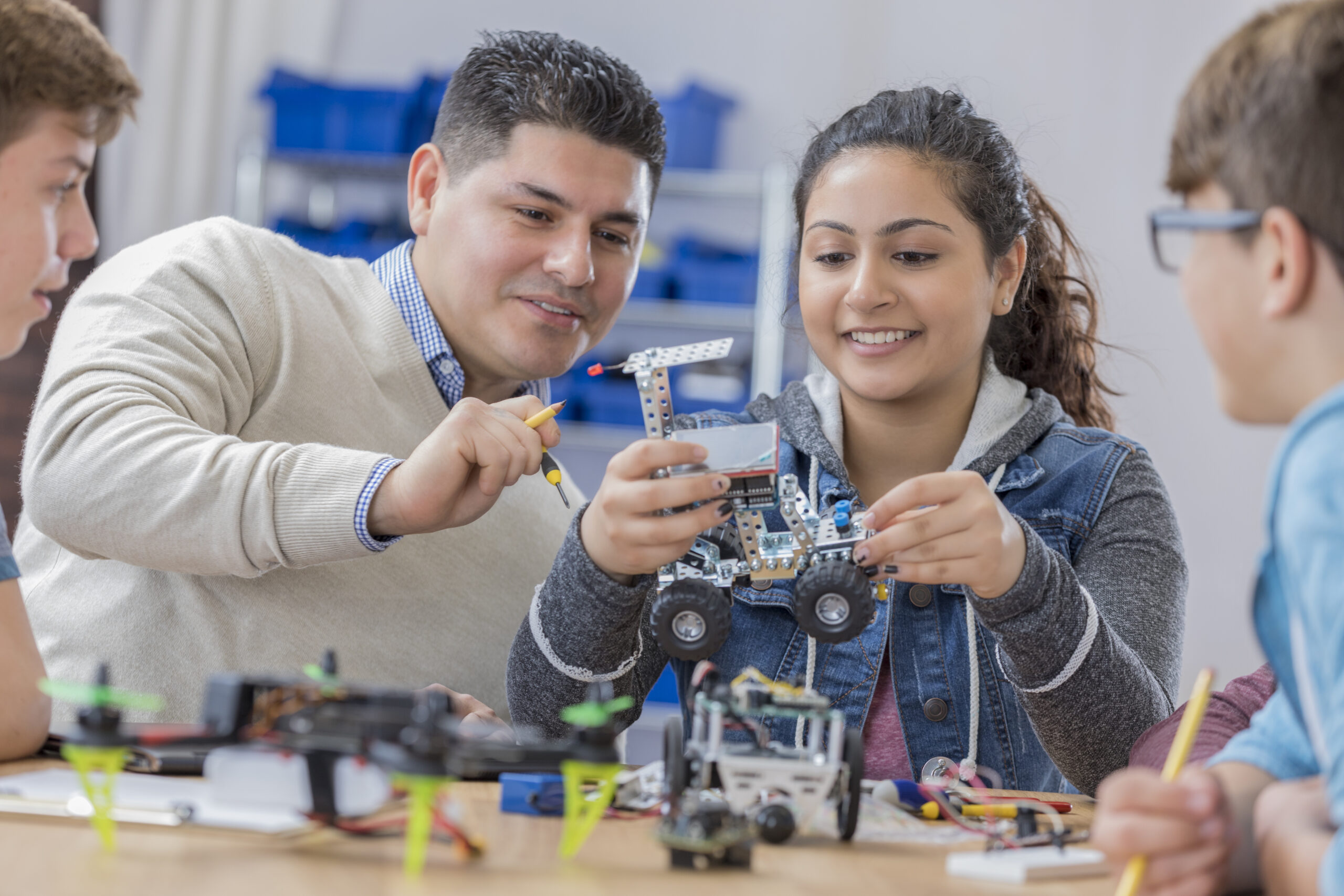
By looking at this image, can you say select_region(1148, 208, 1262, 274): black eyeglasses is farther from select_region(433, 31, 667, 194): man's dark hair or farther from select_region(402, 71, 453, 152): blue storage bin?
select_region(402, 71, 453, 152): blue storage bin

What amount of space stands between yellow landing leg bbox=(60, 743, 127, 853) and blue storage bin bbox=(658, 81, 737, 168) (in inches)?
132

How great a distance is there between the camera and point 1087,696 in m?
1.24

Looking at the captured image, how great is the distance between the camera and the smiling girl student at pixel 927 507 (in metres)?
1.25

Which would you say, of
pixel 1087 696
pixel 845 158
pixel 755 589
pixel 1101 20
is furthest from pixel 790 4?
pixel 1087 696

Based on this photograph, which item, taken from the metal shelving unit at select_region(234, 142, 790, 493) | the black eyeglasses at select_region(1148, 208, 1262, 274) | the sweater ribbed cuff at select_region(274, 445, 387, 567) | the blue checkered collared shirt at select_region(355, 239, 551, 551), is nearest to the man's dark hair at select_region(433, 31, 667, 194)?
the blue checkered collared shirt at select_region(355, 239, 551, 551)

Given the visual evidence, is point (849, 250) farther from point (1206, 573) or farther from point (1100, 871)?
point (1206, 573)

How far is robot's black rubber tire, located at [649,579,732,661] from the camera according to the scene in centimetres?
110

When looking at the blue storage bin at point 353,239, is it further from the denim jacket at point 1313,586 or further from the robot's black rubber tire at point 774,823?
the denim jacket at point 1313,586

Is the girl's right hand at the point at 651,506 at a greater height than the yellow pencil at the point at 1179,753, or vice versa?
the girl's right hand at the point at 651,506

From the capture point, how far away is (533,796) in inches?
40.4

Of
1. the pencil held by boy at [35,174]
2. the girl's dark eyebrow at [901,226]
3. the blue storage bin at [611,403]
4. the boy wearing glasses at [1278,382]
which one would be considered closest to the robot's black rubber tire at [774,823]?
the boy wearing glasses at [1278,382]

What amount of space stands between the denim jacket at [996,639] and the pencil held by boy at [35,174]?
51 centimetres

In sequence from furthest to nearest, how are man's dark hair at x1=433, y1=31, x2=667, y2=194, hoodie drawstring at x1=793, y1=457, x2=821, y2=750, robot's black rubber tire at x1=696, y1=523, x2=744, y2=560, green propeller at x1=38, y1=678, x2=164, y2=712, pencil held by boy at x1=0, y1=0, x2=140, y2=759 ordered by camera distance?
man's dark hair at x1=433, y1=31, x2=667, y2=194
hoodie drawstring at x1=793, y1=457, x2=821, y2=750
robot's black rubber tire at x1=696, y1=523, x2=744, y2=560
pencil held by boy at x1=0, y1=0, x2=140, y2=759
green propeller at x1=38, y1=678, x2=164, y2=712

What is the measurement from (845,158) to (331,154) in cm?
285
